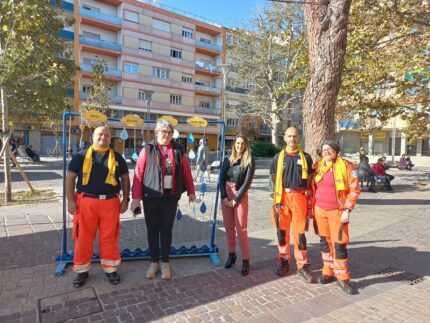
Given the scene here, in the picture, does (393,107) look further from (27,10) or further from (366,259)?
(27,10)

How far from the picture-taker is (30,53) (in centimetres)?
803

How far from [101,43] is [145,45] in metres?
5.42

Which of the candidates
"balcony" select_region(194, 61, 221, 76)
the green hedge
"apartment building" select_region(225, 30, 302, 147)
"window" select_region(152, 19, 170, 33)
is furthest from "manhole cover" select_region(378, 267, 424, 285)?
"balcony" select_region(194, 61, 221, 76)

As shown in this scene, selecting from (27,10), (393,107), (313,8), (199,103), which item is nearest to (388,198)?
(393,107)

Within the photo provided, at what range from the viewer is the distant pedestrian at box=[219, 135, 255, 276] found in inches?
161

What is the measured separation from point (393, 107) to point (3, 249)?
45.3 feet

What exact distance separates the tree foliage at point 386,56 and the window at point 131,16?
3133 cm

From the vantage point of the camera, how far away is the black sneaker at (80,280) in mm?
3641

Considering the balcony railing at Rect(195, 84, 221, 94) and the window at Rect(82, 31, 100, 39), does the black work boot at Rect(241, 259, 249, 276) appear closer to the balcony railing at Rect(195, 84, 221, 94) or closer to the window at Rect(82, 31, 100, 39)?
the window at Rect(82, 31, 100, 39)

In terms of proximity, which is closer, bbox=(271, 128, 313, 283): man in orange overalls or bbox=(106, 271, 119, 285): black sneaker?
bbox=(106, 271, 119, 285): black sneaker

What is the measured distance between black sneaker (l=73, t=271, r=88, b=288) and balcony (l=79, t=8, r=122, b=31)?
121 feet

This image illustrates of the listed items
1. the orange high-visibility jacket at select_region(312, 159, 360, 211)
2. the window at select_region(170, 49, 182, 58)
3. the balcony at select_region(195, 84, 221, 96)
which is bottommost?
the orange high-visibility jacket at select_region(312, 159, 360, 211)

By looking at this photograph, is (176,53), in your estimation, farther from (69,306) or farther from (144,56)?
(69,306)

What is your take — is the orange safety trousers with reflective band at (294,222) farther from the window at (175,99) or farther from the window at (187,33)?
the window at (187,33)
